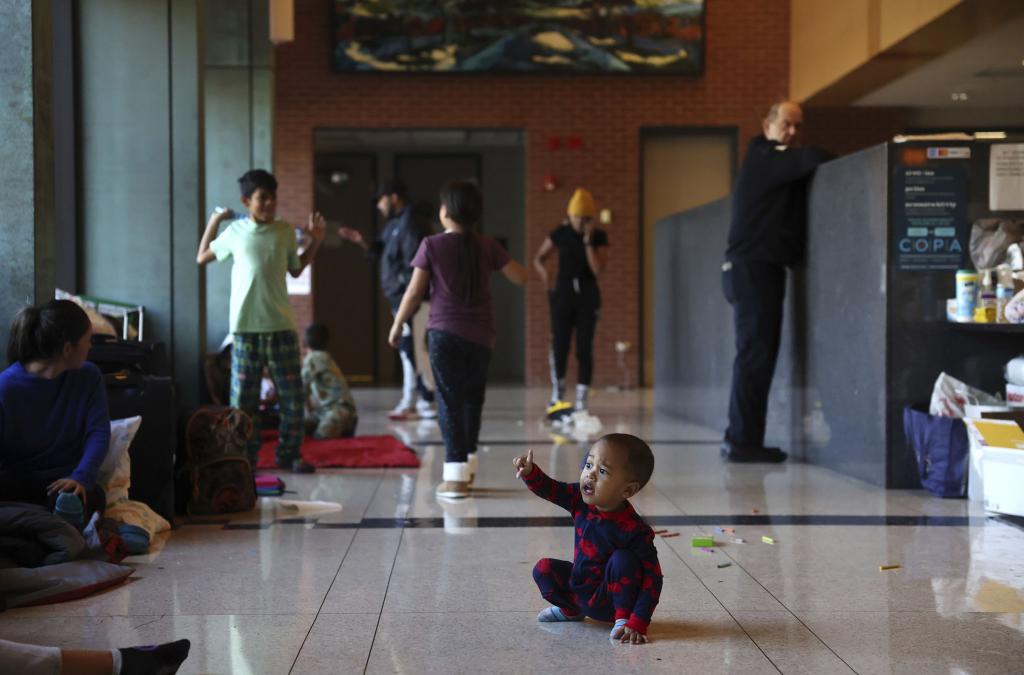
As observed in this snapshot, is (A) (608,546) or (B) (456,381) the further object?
(B) (456,381)

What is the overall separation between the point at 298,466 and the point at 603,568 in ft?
10.9

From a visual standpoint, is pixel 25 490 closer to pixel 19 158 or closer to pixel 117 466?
pixel 117 466

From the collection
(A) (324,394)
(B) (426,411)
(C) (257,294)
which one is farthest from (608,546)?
(B) (426,411)

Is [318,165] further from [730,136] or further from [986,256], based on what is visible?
[986,256]

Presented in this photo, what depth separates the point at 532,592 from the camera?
355 centimetres

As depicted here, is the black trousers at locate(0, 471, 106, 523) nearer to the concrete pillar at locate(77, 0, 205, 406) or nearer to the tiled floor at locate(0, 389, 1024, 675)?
the tiled floor at locate(0, 389, 1024, 675)

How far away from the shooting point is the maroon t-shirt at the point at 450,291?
5.31m

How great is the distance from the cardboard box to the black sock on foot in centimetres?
328

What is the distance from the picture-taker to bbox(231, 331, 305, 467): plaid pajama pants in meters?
5.93

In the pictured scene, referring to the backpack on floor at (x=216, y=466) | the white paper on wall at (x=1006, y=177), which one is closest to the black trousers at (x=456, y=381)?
the backpack on floor at (x=216, y=466)

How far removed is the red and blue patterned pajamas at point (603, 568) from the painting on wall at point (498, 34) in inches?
422

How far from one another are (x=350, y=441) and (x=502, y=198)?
27.1 feet

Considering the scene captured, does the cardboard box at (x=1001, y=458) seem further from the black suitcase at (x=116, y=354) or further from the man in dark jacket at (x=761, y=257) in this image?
the black suitcase at (x=116, y=354)

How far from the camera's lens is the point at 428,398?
30.7ft
